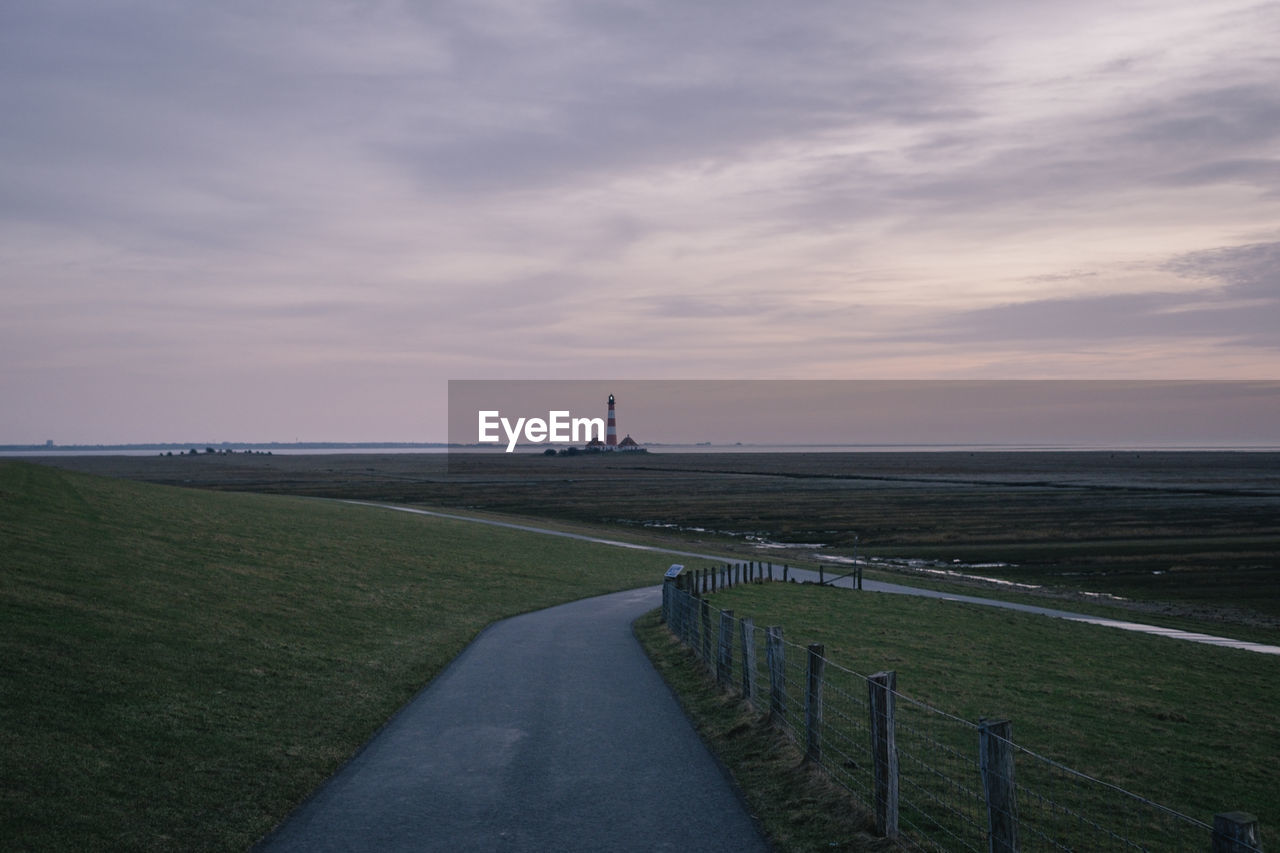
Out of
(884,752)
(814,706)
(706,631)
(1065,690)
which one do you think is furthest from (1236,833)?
(1065,690)

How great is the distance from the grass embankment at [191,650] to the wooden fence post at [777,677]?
6.14 metres

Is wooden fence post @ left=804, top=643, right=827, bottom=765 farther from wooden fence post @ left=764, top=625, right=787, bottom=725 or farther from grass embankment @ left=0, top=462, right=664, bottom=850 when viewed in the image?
grass embankment @ left=0, top=462, right=664, bottom=850

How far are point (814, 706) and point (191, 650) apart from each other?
1169 centimetres

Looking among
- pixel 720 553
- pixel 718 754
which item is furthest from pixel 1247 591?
pixel 718 754

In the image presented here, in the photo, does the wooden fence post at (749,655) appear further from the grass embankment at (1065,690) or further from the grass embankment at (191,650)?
the grass embankment at (191,650)

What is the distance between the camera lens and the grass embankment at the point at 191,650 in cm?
1018

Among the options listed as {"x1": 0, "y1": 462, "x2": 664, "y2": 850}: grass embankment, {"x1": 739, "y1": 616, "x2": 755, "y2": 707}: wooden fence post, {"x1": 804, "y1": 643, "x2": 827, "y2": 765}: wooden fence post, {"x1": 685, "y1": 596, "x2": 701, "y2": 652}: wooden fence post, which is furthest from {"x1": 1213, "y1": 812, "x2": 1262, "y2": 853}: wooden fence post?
{"x1": 685, "y1": 596, "x2": 701, "y2": 652}: wooden fence post

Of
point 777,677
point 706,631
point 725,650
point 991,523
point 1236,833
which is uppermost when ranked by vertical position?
point 1236,833

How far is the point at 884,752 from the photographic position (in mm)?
9617

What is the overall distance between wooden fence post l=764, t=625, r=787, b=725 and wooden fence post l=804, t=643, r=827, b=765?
4.98ft

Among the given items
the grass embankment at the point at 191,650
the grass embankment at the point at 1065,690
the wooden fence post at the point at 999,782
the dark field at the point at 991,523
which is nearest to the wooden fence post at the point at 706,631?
the grass embankment at the point at 1065,690

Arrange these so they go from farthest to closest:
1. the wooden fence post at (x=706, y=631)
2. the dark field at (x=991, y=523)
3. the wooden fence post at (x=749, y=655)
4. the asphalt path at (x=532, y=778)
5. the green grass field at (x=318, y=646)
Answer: the dark field at (x=991, y=523) → the wooden fence post at (x=706, y=631) → the wooden fence post at (x=749, y=655) → the green grass field at (x=318, y=646) → the asphalt path at (x=532, y=778)

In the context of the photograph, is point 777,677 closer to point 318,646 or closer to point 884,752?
point 884,752

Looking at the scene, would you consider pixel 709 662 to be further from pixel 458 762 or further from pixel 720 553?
pixel 720 553
